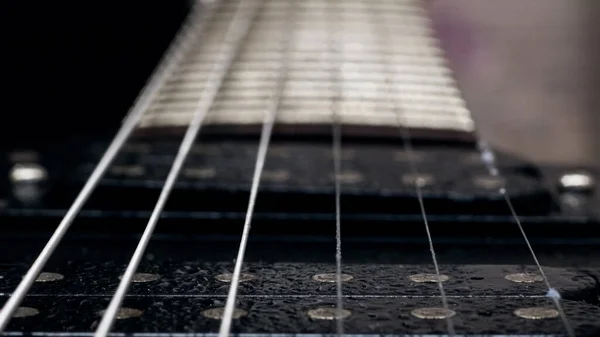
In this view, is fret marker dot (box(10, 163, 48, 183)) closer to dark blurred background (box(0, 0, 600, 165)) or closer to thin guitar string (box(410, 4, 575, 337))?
thin guitar string (box(410, 4, 575, 337))

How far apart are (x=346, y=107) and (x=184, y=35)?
364 mm

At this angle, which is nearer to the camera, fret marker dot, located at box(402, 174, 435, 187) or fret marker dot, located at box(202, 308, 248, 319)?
fret marker dot, located at box(202, 308, 248, 319)

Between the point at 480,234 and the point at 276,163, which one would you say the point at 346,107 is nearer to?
the point at 276,163

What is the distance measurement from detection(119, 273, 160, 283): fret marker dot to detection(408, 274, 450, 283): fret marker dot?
18 centimetres

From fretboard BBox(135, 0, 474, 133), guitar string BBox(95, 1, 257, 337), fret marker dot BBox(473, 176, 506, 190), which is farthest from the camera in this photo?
fretboard BBox(135, 0, 474, 133)

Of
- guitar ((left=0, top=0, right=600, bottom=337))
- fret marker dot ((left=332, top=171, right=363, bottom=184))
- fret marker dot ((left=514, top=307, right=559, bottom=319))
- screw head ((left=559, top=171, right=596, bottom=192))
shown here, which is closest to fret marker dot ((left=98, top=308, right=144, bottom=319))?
guitar ((left=0, top=0, right=600, bottom=337))

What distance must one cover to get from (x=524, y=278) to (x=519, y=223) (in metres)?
0.12

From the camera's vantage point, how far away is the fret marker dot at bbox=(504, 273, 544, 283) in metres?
0.58

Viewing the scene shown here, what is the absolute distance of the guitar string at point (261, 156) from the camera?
50cm

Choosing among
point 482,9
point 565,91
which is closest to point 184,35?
point 482,9

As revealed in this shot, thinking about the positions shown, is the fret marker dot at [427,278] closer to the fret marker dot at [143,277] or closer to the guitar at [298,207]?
the guitar at [298,207]

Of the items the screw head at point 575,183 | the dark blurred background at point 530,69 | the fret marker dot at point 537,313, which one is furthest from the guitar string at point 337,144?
the dark blurred background at point 530,69

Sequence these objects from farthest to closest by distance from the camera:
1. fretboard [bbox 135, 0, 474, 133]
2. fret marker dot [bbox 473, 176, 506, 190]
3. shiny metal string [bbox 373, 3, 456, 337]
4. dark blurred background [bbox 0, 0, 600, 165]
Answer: dark blurred background [bbox 0, 0, 600, 165], fretboard [bbox 135, 0, 474, 133], fret marker dot [bbox 473, 176, 506, 190], shiny metal string [bbox 373, 3, 456, 337]

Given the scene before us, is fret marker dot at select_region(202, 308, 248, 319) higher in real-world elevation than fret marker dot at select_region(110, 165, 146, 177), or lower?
lower
